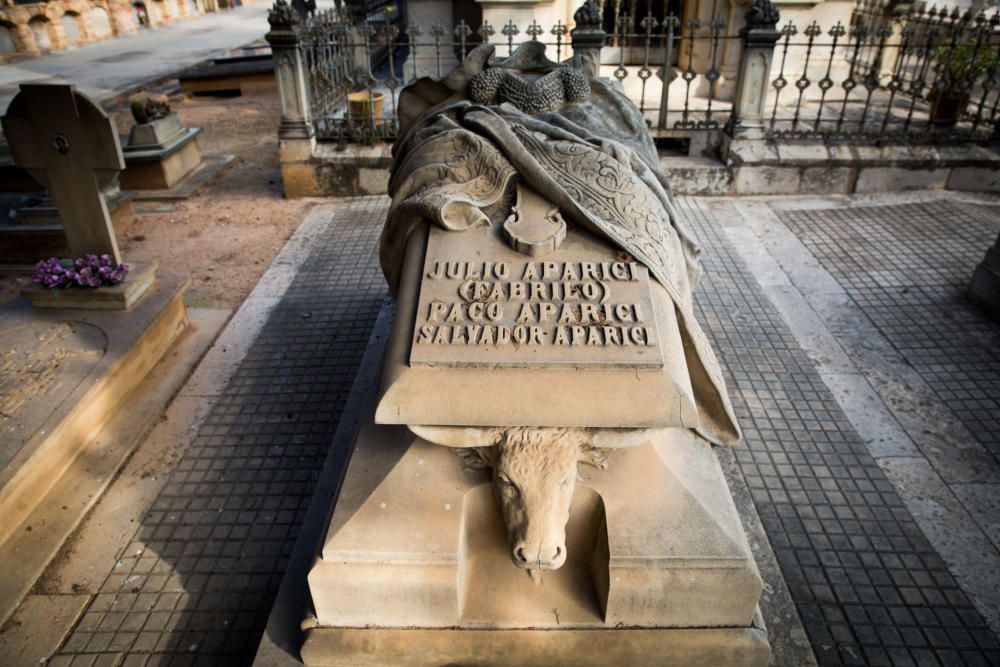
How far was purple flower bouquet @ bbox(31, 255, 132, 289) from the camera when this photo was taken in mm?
4359

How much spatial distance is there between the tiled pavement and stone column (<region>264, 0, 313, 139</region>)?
11.3 feet

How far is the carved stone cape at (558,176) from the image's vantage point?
273 cm

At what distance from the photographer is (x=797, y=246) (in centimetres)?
610

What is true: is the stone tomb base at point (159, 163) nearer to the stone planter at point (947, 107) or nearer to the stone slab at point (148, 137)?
the stone slab at point (148, 137)

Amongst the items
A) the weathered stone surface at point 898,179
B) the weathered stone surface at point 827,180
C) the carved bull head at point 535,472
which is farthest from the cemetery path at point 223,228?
the weathered stone surface at point 898,179

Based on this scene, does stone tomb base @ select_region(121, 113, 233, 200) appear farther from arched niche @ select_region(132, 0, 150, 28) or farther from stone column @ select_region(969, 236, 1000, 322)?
arched niche @ select_region(132, 0, 150, 28)

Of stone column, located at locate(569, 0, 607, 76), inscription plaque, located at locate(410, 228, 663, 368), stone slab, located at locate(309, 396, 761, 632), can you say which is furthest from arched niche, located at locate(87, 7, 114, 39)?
stone slab, located at locate(309, 396, 761, 632)

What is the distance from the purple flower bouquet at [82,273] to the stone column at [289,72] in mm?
3328

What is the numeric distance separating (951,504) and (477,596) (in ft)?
8.00

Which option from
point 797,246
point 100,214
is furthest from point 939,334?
point 100,214

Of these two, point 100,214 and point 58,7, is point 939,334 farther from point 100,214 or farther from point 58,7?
point 58,7

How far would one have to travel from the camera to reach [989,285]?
489 cm

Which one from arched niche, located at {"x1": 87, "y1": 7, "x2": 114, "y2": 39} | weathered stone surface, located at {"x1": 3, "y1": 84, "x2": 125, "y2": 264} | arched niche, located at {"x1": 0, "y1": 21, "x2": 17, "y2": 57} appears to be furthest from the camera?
arched niche, located at {"x1": 87, "y1": 7, "x2": 114, "y2": 39}

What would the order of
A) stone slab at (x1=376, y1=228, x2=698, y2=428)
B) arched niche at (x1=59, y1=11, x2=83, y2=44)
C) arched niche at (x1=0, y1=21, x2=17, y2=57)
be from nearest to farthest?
1. stone slab at (x1=376, y1=228, x2=698, y2=428)
2. arched niche at (x1=0, y1=21, x2=17, y2=57)
3. arched niche at (x1=59, y1=11, x2=83, y2=44)
